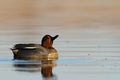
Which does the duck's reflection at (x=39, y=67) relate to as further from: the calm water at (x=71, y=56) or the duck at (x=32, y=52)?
the duck at (x=32, y=52)

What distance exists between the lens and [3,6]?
25.1m

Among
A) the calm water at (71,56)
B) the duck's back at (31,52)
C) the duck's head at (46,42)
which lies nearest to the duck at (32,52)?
the duck's back at (31,52)

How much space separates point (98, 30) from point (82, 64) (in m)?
5.76

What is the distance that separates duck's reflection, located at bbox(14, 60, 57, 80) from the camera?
11.9m

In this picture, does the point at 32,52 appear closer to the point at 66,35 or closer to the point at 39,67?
the point at 39,67

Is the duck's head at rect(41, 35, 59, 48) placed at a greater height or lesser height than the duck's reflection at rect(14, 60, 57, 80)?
greater

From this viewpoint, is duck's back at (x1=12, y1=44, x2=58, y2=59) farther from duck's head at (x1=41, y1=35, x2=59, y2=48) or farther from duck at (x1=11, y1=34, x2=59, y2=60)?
duck's head at (x1=41, y1=35, x2=59, y2=48)

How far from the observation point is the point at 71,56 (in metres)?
14.2

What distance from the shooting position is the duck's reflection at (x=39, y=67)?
11906 millimetres

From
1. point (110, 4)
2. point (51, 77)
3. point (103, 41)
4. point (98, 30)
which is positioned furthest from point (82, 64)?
point (110, 4)

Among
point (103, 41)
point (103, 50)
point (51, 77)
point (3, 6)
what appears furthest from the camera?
Result: point (3, 6)

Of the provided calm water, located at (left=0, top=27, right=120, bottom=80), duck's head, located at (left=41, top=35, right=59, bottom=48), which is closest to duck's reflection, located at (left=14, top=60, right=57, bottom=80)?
calm water, located at (left=0, top=27, right=120, bottom=80)

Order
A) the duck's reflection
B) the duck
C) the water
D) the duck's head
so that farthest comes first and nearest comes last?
the duck's head, the duck, the water, the duck's reflection

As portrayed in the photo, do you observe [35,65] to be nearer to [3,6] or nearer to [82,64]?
[82,64]
